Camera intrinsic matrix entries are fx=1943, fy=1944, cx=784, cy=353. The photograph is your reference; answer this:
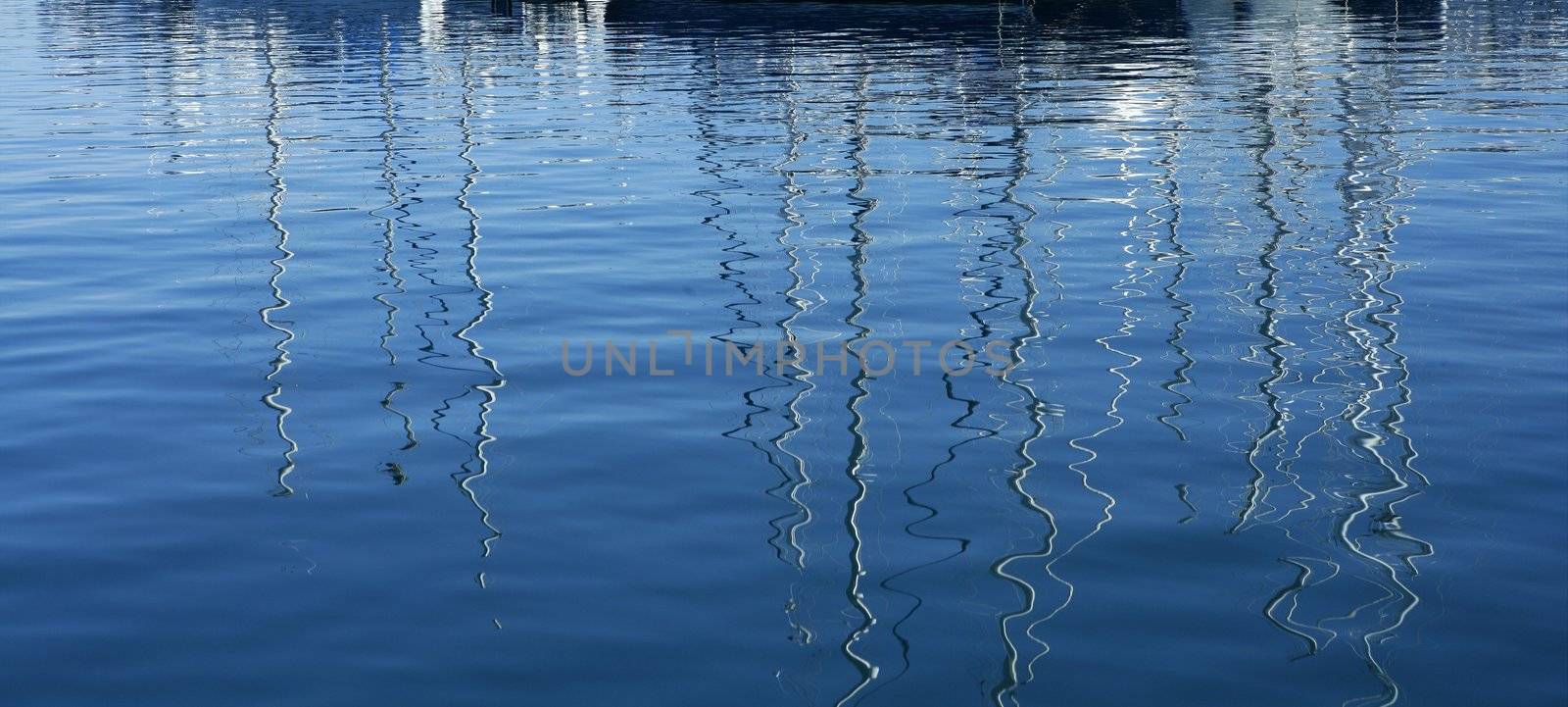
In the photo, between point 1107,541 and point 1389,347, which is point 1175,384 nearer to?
point 1389,347

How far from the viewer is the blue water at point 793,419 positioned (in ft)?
24.7

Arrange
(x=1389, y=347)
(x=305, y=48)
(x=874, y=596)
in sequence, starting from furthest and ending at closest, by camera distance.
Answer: (x=305, y=48), (x=1389, y=347), (x=874, y=596)

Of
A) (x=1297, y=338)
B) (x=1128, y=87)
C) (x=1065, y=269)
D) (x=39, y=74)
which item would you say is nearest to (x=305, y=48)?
(x=39, y=74)

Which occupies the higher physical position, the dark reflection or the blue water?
the dark reflection

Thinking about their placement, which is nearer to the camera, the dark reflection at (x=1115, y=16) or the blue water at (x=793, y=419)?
the blue water at (x=793, y=419)

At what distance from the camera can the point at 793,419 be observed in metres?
11.2

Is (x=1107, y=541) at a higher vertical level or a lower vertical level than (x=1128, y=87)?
lower

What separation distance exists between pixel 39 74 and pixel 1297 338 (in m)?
33.3

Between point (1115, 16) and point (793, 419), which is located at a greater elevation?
point (1115, 16)

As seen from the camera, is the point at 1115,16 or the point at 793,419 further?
the point at 1115,16

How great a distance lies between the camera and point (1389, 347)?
12.5 meters

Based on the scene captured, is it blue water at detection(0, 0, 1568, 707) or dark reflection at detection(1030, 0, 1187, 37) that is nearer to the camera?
blue water at detection(0, 0, 1568, 707)

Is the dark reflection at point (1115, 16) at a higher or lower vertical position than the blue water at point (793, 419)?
higher

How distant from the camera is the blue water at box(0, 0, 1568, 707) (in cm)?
753
